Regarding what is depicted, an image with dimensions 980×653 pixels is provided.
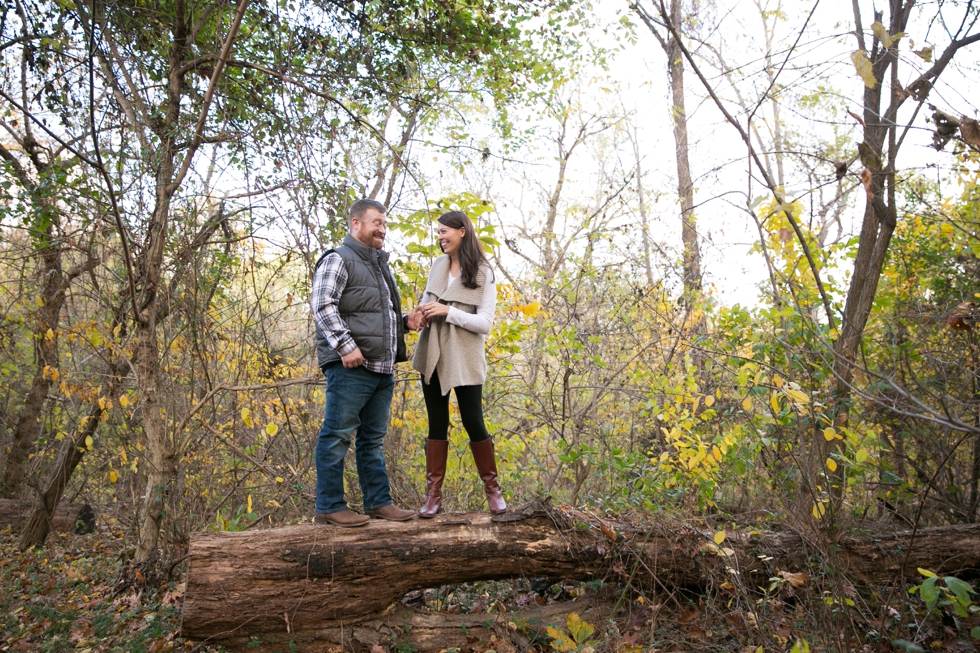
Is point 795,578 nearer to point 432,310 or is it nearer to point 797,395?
point 797,395

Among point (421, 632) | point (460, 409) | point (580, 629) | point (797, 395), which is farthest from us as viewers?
point (460, 409)

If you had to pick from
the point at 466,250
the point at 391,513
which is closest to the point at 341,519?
the point at 391,513

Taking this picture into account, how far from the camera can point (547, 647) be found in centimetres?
367

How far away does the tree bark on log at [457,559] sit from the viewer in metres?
3.43

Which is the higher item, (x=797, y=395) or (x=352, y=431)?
(x=797, y=395)

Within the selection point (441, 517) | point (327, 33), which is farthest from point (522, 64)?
point (441, 517)

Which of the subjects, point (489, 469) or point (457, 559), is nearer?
point (457, 559)

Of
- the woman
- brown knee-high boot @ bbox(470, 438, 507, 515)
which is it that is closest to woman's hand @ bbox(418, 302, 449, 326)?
the woman

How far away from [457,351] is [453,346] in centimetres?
4

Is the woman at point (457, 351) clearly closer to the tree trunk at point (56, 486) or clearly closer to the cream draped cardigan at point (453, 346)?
the cream draped cardigan at point (453, 346)

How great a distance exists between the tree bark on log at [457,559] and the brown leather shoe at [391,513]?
7 centimetres

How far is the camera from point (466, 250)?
391cm

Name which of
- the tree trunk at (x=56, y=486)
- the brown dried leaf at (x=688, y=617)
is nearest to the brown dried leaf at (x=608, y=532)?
the brown dried leaf at (x=688, y=617)

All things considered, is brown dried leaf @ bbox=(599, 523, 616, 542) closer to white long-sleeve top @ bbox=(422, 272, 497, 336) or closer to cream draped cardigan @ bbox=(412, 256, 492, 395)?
cream draped cardigan @ bbox=(412, 256, 492, 395)
